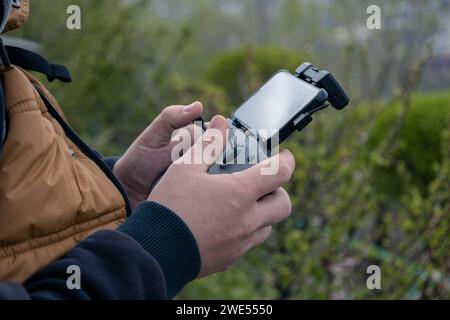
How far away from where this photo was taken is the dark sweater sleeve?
0.91 m

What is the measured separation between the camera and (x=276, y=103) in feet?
3.99

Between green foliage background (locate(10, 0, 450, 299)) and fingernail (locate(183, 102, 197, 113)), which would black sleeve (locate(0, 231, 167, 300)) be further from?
green foliage background (locate(10, 0, 450, 299))

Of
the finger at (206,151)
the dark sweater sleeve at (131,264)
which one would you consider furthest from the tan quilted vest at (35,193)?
the finger at (206,151)

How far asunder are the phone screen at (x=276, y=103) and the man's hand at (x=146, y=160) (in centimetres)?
18

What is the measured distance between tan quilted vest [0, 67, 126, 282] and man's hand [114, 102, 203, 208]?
32cm

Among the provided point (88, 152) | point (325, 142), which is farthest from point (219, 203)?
point (325, 142)

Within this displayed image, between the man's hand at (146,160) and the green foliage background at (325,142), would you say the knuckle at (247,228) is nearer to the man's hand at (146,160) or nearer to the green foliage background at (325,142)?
the man's hand at (146,160)

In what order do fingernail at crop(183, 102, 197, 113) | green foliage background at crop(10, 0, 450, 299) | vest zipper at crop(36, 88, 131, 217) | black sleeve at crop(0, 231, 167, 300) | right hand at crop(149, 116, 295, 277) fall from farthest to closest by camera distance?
1. green foliage background at crop(10, 0, 450, 299)
2. fingernail at crop(183, 102, 197, 113)
3. vest zipper at crop(36, 88, 131, 217)
4. right hand at crop(149, 116, 295, 277)
5. black sleeve at crop(0, 231, 167, 300)

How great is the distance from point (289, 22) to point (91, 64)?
26.3ft

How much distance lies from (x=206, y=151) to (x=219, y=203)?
10 centimetres

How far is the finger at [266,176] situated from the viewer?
3.40 feet

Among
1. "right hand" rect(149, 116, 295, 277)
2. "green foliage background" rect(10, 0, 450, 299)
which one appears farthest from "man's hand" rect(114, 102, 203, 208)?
"green foliage background" rect(10, 0, 450, 299)
